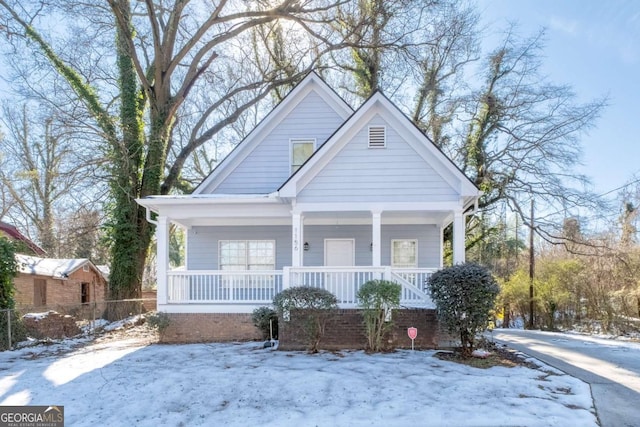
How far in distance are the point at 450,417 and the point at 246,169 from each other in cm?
1025

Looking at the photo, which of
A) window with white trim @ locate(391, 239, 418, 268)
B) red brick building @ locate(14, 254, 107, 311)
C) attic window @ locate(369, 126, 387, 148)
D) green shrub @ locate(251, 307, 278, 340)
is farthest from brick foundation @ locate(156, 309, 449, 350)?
red brick building @ locate(14, 254, 107, 311)

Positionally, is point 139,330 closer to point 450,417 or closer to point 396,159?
point 396,159

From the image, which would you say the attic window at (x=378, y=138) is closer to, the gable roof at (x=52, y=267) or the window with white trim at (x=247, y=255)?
the window with white trim at (x=247, y=255)

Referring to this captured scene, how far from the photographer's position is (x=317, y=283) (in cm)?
1073

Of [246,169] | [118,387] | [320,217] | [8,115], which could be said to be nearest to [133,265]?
[246,169]

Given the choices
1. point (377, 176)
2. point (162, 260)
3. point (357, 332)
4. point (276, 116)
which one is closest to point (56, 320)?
point (162, 260)

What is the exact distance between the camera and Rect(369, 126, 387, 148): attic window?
35.1ft

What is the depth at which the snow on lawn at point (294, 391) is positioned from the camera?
17.3ft

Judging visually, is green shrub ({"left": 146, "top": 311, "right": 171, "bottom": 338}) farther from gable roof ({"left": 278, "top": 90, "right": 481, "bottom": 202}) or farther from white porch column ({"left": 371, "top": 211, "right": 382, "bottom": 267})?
white porch column ({"left": 371, "top": 211, "right": 382, "bottom": 267})

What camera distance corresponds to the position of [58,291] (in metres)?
23.2

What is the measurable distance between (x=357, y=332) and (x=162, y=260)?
5.53 metres

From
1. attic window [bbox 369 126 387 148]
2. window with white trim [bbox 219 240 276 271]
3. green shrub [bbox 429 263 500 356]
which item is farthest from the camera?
window with white trim [bbox 219 240 276 271]

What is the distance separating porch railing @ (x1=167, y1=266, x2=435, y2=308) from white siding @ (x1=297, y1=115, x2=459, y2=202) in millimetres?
1802

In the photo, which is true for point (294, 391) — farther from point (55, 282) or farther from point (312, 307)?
point (55, 282)
